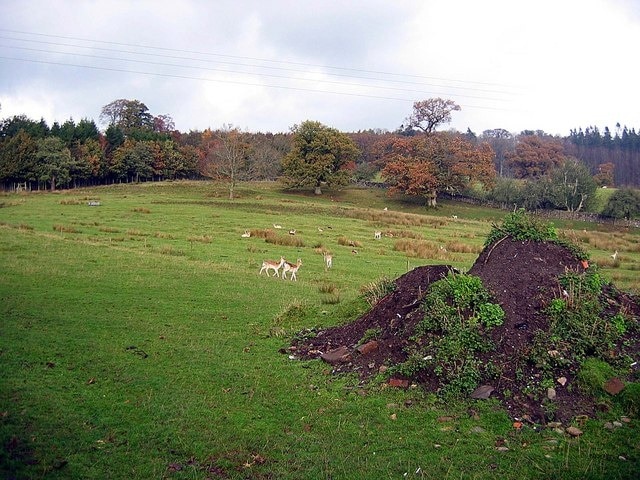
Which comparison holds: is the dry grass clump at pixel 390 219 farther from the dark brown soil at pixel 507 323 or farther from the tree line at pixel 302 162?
the dark brown soil at pixel 507 323

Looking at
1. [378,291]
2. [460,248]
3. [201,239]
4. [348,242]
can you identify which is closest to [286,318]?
[378,291]

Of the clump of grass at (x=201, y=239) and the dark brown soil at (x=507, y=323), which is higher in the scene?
the dark brown soil at (x=507, y=323)

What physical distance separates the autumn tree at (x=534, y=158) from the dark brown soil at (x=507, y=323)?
102270 mm

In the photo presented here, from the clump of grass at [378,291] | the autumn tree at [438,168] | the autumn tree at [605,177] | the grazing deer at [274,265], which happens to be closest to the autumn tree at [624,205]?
the autumn tree at [438,168]

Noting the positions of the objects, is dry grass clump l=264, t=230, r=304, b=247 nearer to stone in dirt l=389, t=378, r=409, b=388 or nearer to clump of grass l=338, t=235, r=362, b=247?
clump of grass l=338, t=235, r=362, b=247

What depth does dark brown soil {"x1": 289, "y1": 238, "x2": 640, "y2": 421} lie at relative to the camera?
866 centimetres

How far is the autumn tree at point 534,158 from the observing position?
4269 inches

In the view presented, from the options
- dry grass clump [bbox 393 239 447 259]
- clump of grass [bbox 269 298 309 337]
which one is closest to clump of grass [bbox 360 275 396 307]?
clump of grass [bbox 269 298 309 337]

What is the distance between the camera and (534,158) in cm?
10844

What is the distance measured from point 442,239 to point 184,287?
2520cm

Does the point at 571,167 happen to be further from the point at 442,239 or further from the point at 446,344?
the point at 446,344

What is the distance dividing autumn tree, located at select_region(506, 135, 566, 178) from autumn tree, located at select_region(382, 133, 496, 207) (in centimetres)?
3266

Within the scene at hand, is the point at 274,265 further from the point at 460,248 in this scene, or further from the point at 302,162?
the point at 302,162

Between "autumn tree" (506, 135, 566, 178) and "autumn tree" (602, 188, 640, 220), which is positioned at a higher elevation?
"autumn tree" (506, 135, 566, 178)
